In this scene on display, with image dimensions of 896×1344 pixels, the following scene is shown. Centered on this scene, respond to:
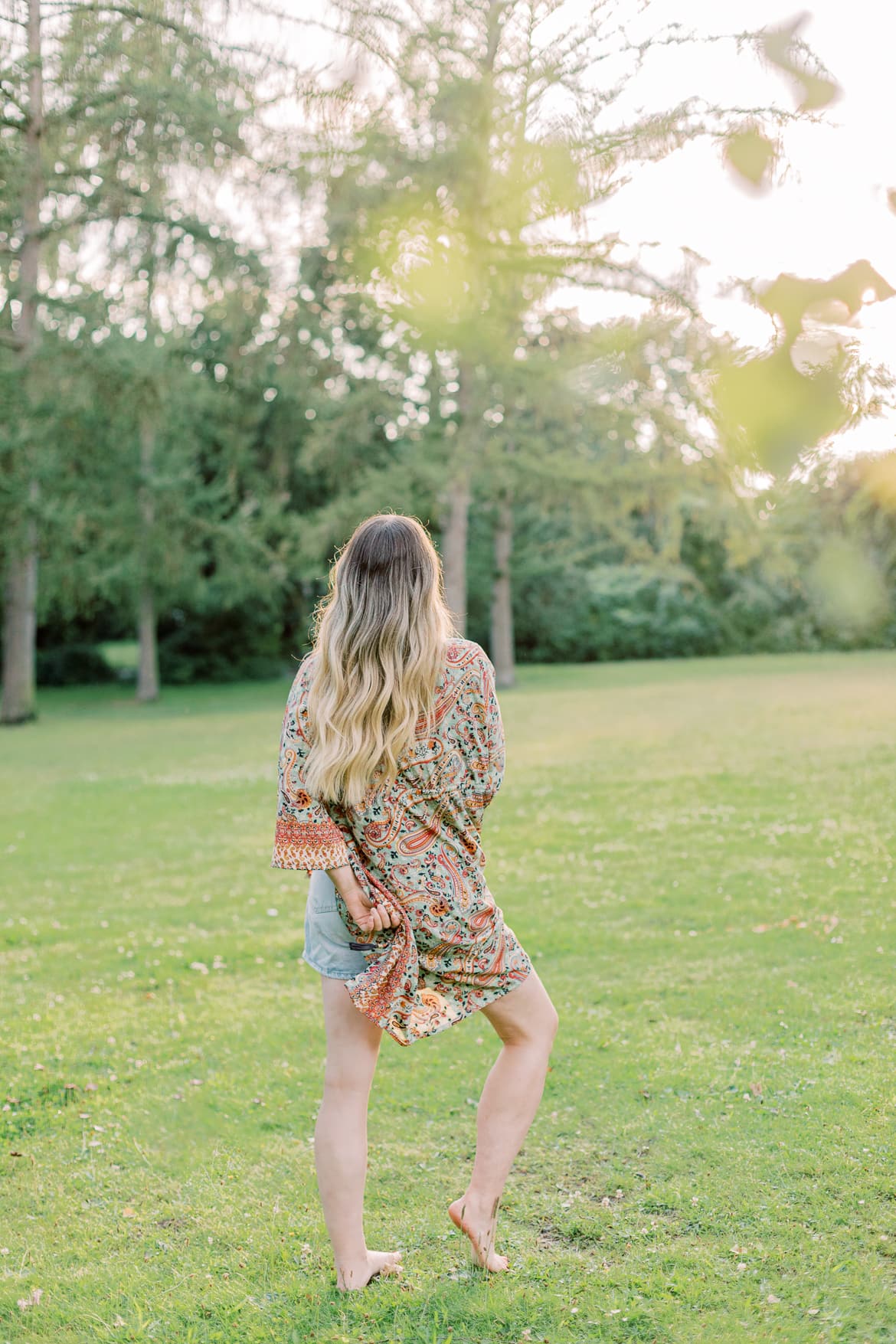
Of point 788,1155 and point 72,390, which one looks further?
point 72,390

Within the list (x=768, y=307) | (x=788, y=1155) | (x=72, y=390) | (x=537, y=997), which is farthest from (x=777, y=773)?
(x=72, y=390)

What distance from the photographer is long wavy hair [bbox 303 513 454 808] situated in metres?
2.77

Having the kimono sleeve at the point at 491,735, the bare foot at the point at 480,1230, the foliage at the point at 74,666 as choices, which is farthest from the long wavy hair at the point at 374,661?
the foliage at the point at 74,666

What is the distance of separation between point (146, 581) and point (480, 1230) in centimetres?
2621

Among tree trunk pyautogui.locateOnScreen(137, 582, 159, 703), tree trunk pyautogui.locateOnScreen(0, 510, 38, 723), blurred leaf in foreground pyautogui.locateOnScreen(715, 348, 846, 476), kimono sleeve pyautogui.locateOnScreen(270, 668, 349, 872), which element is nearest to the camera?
blurred leaf in foreground pyautogui.locateOnScreen(715, 348, 846, 476)

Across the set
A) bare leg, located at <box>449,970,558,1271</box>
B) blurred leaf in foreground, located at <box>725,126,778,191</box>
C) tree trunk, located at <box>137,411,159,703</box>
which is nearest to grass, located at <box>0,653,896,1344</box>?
bare leg, located at <box>449,970,558,1271</box>

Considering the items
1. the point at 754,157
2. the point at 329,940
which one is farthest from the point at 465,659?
the point at 754,157

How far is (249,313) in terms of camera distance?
27.0 feet

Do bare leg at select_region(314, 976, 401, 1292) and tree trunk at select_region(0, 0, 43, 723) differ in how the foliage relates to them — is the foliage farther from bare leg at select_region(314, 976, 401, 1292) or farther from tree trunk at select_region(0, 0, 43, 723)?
bare leg at select_region(314, 976, 401, 1292)

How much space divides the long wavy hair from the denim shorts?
240 mm

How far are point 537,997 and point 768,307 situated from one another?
7.09 ft

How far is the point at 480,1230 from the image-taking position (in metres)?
2.99

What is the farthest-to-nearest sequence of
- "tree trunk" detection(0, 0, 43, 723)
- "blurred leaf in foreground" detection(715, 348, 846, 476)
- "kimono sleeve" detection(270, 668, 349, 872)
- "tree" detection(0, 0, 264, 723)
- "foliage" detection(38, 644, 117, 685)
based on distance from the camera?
"foliage" detection(38, 644, 117, 685) → "tree trunk" detection(0, 0, 43, 723) → "tree" detection(0, 0, 264, 723) → "kimono sleeve" detection(270, 668, 349, 872) → "blurred leaf in foreground" detection(715, 348, 846, 476)

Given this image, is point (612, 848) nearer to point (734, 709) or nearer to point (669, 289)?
point (669, 289)
